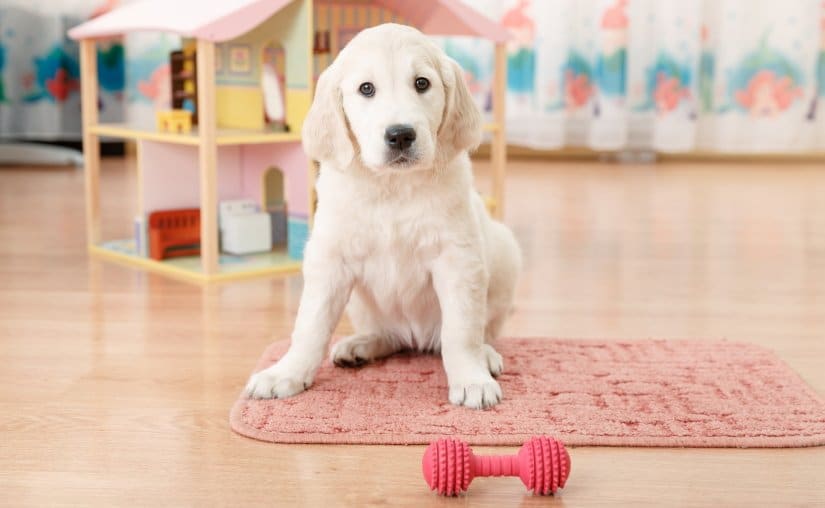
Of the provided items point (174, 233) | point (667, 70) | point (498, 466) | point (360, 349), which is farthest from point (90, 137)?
point (667, 70)

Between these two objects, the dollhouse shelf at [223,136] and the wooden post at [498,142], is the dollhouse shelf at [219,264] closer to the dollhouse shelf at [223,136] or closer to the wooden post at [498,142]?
the dollhouse shelf at [223,136]

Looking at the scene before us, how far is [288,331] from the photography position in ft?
6.40

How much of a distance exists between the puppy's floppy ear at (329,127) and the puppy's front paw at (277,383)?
1.06 feet

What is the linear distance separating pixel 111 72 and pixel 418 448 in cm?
434

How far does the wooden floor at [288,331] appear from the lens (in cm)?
119

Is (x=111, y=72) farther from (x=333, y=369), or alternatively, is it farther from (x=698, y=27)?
(x=333, y=369)

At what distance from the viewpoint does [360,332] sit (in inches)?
68.3

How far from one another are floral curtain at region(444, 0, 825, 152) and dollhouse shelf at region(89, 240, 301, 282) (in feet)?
8.66

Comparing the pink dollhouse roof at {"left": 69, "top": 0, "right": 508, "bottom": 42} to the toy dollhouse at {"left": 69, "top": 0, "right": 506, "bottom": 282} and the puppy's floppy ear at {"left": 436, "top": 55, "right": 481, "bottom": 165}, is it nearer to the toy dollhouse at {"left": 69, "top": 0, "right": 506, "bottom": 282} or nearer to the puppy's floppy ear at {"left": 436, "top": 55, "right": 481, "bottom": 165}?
the toy dollhouse at {"left": 69, "top": 0, "right": 506, "bottom": 282}

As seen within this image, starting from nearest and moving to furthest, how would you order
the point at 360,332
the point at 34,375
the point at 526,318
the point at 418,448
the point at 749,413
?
the point at 418,448 → the point at 749,413 → the point at 34,375 → the point at 360,332 → the point at 526,318

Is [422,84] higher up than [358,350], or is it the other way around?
[422,84]

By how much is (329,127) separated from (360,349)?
0.39 metres

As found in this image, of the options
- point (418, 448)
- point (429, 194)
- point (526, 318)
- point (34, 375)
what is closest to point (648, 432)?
point (418, 448)

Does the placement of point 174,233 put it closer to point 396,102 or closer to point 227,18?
point 227,18
